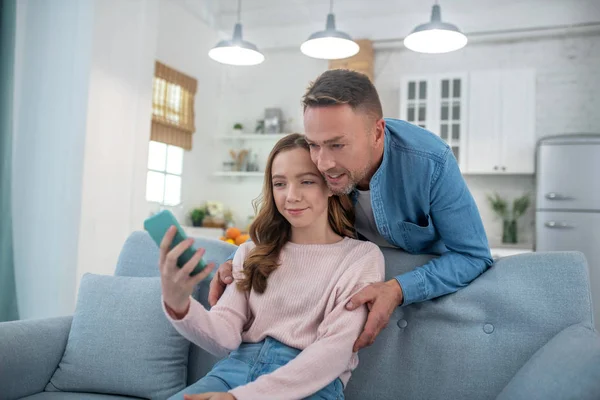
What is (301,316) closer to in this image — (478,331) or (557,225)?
(478,331)

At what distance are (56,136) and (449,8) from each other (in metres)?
3.95

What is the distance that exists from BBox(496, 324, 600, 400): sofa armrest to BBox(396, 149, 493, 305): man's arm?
0.34 meters

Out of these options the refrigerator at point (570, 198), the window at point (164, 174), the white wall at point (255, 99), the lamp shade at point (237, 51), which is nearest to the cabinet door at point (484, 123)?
the refrigerator at point (570, 198)

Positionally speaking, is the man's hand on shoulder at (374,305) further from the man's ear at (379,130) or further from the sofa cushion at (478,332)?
the man's ear at (379,130)

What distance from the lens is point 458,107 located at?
226 inches

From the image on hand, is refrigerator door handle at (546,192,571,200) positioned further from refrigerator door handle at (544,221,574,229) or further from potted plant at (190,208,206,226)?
potted plant at (190,208,206,226)

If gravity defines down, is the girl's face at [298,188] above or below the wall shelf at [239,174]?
below

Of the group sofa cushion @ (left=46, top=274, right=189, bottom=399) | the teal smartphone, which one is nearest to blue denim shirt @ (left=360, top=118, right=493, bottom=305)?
the teal smartphone

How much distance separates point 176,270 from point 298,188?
0.55 m

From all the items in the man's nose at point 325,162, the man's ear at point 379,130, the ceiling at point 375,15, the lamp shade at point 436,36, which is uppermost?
the ceiling at point 375,15

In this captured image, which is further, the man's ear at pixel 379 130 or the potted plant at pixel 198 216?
the potted plant at pixel 198 216

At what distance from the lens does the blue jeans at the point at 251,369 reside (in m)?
1.52

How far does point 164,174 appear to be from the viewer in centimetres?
600

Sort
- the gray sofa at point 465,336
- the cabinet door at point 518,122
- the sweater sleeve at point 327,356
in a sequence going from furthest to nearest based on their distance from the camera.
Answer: the cabinet door at point 518,122
the gray sofa at point 465,336
the sweater sleeve at point 327,356
